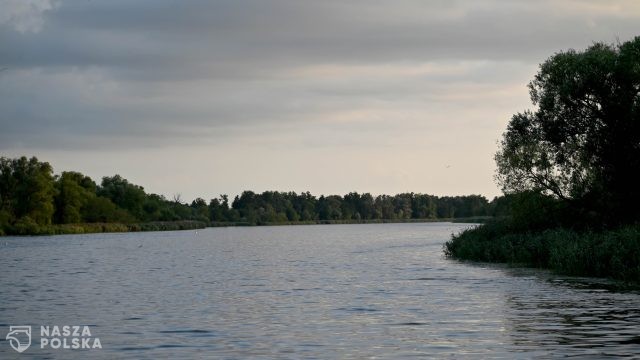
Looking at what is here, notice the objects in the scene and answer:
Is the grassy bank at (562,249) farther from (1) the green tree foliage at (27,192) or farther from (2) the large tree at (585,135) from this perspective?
(1) the green tree foliage at (27,192)

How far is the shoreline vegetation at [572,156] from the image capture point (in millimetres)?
59469

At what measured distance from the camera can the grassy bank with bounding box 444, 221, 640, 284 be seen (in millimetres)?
43656

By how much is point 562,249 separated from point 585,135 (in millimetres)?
15971

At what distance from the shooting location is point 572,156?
206 feet

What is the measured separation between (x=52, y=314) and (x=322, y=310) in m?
11.0

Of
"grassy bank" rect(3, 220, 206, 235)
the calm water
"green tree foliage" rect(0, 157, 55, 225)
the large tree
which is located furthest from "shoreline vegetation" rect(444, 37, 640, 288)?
"green tree foliage" rect(0, 157, 55, 225)

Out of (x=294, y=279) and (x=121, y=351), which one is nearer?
(x=121, y=351)

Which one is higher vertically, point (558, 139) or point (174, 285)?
point (558, 139)

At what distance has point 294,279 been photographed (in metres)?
51.2

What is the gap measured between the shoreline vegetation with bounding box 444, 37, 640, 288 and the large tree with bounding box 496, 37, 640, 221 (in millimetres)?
70

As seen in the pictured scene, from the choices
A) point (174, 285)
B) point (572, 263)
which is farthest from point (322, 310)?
point (572, 263)

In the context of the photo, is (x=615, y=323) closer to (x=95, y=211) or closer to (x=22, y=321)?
(x=22, y=321)
